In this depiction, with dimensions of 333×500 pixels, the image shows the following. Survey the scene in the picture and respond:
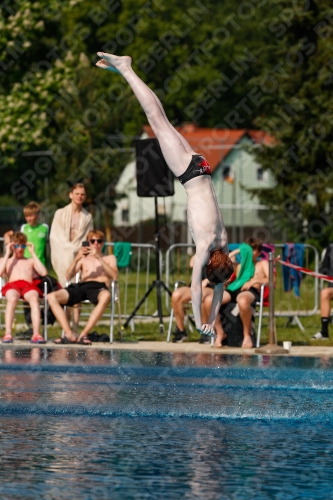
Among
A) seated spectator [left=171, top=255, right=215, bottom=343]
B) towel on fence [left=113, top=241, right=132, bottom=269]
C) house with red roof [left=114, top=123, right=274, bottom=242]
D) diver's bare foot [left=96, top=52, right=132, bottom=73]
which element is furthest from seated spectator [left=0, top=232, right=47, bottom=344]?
house with red roof [left=114, top=123, right=274, bottom=242]

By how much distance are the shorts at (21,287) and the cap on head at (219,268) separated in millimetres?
4906

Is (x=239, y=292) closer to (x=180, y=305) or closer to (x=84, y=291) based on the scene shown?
(x=180, y=305)

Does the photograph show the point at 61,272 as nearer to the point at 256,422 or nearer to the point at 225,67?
the point at 256,422

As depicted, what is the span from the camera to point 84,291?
13.1 meters

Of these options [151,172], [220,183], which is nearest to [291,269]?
[151,172]

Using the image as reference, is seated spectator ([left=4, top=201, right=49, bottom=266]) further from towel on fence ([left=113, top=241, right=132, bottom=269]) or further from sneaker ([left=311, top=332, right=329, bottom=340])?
sneaker ([left=311, top=332, right=329, bottom=340])

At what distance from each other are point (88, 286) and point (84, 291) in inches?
3.3

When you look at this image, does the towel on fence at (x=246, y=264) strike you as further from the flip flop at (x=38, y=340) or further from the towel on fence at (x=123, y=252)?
the flip flop at (x=38, y=340)

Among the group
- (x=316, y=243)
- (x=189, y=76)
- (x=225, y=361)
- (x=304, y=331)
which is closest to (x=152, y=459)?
(x=225, y=361)

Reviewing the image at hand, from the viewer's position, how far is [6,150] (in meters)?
32.2

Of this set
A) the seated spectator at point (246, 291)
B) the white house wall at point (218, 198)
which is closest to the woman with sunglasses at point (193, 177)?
the seated spectator at point (246, 291)

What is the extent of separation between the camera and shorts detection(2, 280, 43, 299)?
521 inches

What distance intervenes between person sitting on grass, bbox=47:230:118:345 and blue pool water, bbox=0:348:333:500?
163cm

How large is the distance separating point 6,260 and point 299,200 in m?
20.8
